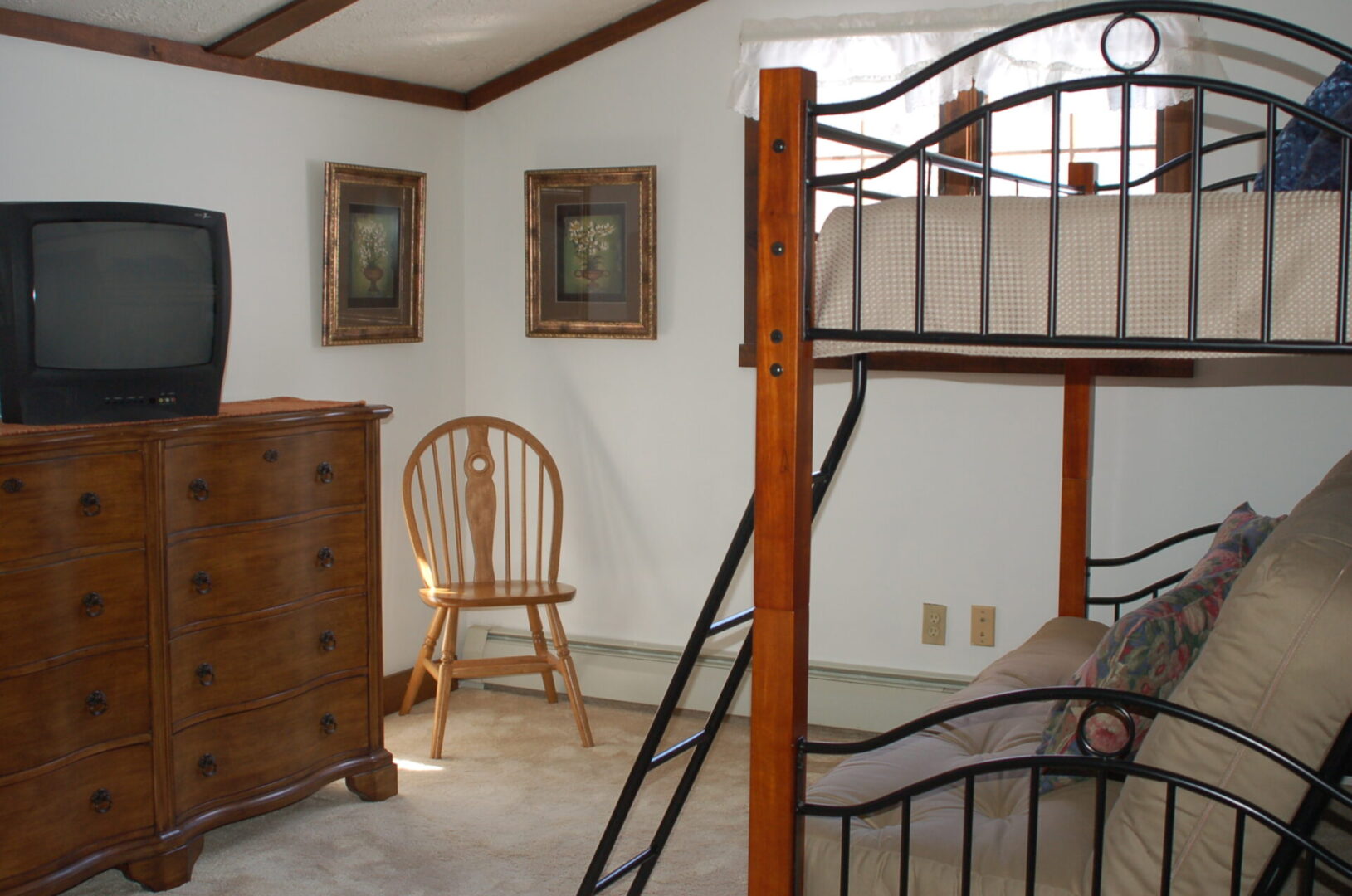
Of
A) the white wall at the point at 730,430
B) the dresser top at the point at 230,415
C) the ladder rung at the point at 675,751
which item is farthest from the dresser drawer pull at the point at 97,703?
the white wall at the point at 730,430

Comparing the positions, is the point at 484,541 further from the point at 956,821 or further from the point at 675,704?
the point at 956,821

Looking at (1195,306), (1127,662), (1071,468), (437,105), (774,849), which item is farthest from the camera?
(437,105)

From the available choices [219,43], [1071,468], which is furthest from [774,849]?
[219,43]

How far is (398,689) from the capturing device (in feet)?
12.6

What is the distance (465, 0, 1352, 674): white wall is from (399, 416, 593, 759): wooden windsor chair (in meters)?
0.14

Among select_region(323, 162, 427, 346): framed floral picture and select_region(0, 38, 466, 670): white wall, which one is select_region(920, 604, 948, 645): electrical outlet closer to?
select_region(0, 38, 466, 670): white wall

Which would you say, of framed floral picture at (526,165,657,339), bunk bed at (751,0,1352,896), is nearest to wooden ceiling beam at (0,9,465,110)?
framed floral picture at (526,165,657,339)

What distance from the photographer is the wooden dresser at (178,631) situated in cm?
235

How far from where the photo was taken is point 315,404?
3002 mm

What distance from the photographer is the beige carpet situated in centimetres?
267

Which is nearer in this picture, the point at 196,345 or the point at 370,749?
the point at 196,345

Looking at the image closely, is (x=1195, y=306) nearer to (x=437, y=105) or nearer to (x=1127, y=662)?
(x=1127, y=662)

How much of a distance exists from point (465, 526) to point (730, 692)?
85.1 inches

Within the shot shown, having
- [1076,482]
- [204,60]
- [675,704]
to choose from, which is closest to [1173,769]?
[675,704]
